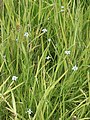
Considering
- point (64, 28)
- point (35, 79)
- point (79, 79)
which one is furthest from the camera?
point (64, 28)

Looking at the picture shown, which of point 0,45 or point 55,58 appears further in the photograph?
point 55,58

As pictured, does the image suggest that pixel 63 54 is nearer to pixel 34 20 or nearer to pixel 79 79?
pixel 79 79

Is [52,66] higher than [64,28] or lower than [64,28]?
lower

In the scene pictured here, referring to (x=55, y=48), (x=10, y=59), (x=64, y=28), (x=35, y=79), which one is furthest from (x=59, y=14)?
(x=35, y=79)

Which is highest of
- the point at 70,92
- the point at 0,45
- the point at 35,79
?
the point at 0,45

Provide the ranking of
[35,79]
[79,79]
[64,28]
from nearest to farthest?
[35,79], [79,79], [64,28]

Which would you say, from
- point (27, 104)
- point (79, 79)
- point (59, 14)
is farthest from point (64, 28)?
point (27, 104)
